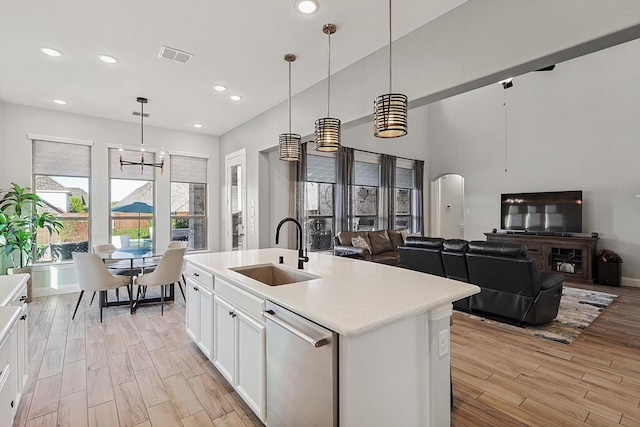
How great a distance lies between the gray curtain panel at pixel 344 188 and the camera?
645cm

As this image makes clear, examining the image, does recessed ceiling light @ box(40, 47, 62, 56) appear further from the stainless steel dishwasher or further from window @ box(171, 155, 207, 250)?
the stainless steel dishwasher

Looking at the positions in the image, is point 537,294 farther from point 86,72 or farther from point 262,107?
point 86,72

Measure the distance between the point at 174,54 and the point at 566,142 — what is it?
7.19m

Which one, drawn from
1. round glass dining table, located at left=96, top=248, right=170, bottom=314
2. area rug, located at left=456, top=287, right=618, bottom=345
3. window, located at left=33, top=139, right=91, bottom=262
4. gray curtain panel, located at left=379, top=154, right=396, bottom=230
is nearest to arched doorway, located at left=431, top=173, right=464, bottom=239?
gray curtain panel, located at left=379, top=154, right=396, bottom=230

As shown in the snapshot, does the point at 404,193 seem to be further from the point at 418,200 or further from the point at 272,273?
the point at 272,273

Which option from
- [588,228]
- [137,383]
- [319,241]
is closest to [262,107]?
[319,241]

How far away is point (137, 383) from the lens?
2449mm

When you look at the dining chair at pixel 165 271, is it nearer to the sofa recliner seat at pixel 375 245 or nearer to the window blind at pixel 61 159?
the window blind at pixel 61 159

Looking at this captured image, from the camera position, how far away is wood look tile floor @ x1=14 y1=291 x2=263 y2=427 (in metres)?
2.05

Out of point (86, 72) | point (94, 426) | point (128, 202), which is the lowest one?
point (94, 426)

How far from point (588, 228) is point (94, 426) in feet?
25.9

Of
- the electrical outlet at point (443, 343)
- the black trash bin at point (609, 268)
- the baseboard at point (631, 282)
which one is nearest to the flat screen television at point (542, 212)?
the black trash bin at point (609, 268)

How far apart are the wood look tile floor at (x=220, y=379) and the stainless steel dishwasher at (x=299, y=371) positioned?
54 cm

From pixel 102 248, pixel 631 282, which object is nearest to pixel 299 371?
pixel 102 248
